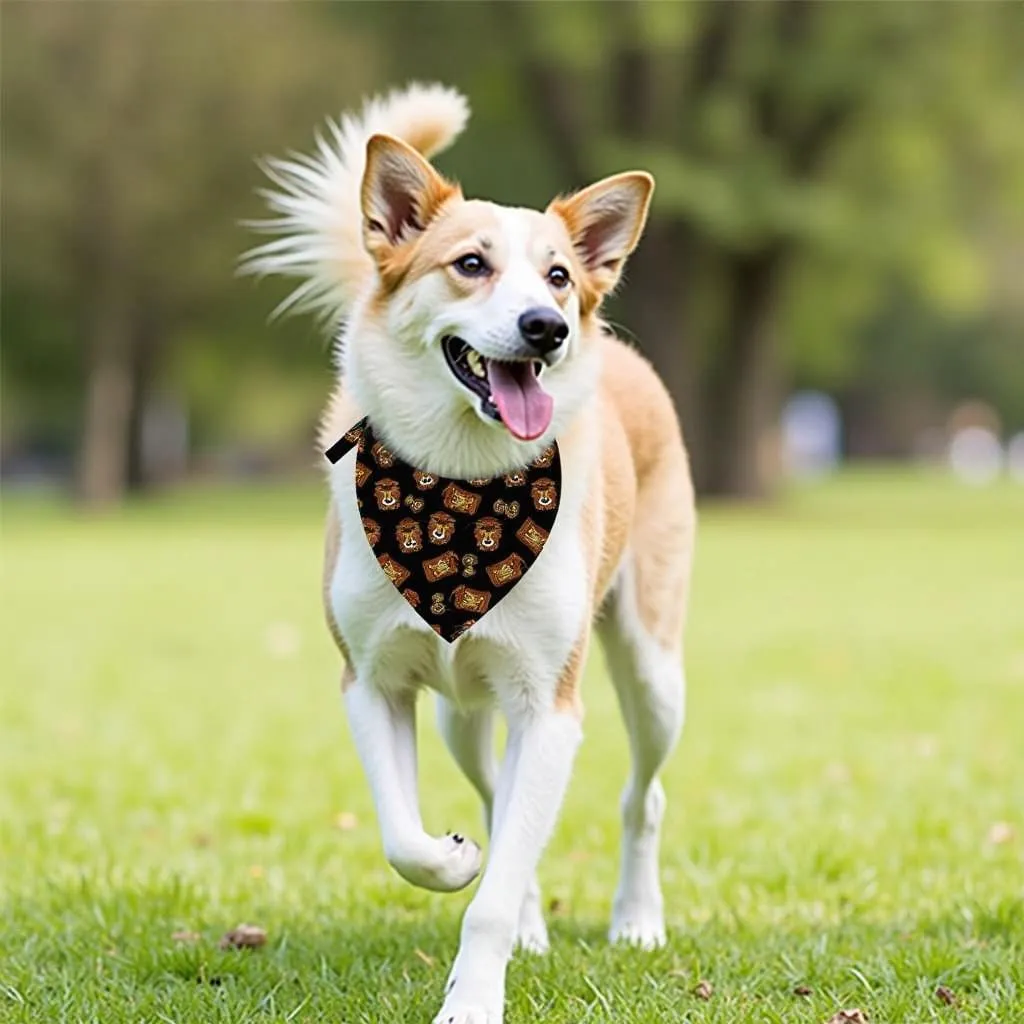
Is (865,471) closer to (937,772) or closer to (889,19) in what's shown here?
(889,19)

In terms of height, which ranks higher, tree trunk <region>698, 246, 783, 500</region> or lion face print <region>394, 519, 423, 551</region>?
lion face print <region>394, 519, 423, 551</region>

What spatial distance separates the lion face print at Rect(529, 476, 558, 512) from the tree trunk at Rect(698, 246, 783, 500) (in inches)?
1047

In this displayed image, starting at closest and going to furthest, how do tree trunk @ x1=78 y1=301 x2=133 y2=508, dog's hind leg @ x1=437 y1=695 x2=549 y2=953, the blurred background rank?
dog's hind leg @ x1=437 y1=695 x2=549 y2=953
the blurred background
tree trunk @ x1=78 y1=301 x2=133 y2=508

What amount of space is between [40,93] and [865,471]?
118ft

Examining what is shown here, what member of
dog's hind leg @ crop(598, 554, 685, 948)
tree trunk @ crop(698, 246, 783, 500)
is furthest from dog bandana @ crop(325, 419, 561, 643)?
tree trunk @ crop(698, 246, 783, 500)

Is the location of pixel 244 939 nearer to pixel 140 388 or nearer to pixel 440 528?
pixel 440 528

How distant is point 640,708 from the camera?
206 inches

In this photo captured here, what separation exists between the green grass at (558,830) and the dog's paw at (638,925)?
0.24 feet

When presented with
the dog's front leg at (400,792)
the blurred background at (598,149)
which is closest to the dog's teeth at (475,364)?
the dog's front leg at (400,792)

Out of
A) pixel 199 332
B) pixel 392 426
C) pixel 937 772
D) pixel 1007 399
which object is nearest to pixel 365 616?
pixel 392 426

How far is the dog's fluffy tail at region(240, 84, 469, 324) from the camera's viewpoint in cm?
520

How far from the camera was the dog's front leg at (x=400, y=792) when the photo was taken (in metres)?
4.16

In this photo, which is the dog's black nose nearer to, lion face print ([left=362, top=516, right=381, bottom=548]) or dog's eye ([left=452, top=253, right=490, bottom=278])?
dog's eye ([left=452, top=253, right=490, bottom=278])

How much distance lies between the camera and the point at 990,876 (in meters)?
5.71
